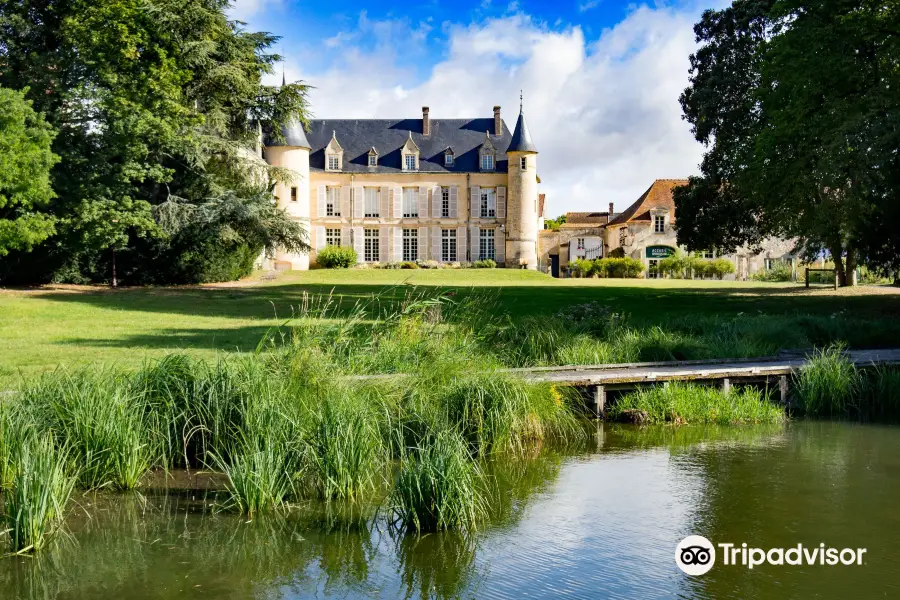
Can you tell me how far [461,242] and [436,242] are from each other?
49.3 inches

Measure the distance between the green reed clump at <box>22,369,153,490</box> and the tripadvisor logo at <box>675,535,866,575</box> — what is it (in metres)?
4.01

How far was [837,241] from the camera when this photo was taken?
72.9 feet

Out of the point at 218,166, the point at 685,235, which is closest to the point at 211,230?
the point at 218,166

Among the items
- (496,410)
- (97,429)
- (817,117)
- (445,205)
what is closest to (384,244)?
(445,205)

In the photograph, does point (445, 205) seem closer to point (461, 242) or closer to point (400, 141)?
point (461, 242)

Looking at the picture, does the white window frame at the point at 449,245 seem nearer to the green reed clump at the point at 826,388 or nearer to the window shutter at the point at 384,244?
the window shutter at the point at 384,244

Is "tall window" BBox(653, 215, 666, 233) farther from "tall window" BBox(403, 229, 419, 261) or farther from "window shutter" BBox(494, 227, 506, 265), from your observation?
"tall window" BBox(403, 229, 419, 261)

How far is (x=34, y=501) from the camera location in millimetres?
5535

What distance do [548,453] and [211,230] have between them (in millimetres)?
18547

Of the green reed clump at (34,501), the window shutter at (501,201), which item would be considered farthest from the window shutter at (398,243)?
the green reed clump at (34,501)

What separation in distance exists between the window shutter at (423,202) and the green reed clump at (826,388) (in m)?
34.3

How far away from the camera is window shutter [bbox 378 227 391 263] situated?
44.3m

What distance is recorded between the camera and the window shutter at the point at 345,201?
144 ft

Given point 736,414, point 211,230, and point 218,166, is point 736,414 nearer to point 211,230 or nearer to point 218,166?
point 211,230
